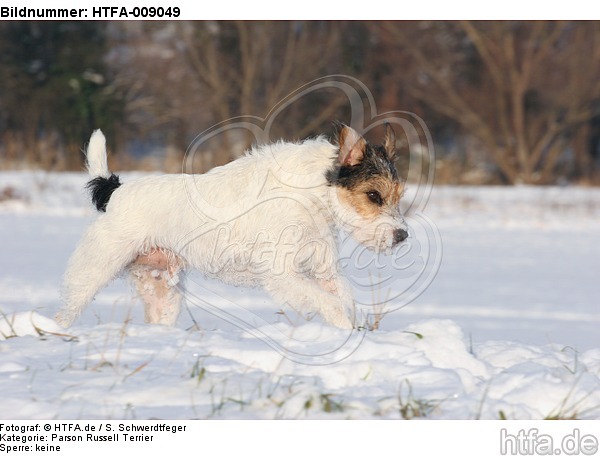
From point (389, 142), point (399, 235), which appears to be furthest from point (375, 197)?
point (389, 142)

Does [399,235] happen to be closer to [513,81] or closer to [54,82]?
[513,81]

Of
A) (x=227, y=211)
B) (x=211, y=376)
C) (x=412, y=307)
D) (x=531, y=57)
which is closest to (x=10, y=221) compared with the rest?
(x=412, y=307)

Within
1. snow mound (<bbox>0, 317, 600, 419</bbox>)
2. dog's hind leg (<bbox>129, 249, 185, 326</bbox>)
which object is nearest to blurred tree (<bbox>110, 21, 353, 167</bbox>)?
dog's hind leg (<bbox>129, 249, 185, 326</bbox>)

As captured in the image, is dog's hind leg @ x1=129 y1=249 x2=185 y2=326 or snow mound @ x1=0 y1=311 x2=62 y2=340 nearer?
snow mound @ x1=0 y1=311 x2=62 y2=340

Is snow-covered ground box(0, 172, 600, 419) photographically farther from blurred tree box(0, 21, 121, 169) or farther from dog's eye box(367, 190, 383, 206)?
blurred tree box(0, 21, 121, 169)

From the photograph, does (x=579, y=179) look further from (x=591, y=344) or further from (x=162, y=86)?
(x=591, y=344)

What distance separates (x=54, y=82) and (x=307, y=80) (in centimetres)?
712

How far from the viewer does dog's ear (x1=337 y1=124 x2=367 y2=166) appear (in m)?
4.64

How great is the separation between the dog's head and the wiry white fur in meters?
1.46

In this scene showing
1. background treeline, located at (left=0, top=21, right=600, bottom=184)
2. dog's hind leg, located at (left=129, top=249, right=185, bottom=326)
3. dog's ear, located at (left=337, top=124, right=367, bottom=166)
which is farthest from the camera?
background treeline, located at (left=0, top=21, right=600, bottom=184)

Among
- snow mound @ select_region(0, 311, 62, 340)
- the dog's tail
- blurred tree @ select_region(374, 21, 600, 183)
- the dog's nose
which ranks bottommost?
snow mound @ select_region(0, 311, 62, 340)

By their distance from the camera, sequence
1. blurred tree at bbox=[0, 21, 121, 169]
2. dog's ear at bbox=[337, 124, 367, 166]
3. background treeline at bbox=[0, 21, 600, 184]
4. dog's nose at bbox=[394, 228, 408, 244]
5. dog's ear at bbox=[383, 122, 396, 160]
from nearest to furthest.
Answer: dog's ear at bbox=[337, 124, 367, 166]
dog's nose at bbox=[394, 228, 408, 244]
dog's ear at bbox=[383, 122, 396, 160]
background treeline at bbox=[0, 21, 600, 184]
blurred tree at bbox=[0, 21, 121, 169]

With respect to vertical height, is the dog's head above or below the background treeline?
below

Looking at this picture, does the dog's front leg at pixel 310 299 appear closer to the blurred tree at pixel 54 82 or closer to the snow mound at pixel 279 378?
the snow mound at pixel 279 378
